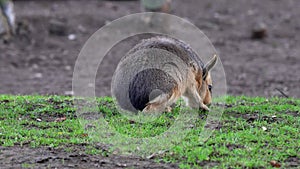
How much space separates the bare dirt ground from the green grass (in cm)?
390

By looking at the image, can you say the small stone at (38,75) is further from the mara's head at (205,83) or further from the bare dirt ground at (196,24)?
the mara's head at (205,83)

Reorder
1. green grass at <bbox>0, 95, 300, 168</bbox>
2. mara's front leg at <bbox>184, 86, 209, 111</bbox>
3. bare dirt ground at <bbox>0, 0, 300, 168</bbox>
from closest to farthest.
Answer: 1. green grass at <bbox>0, 95, 300, 168</bbox>
2. mara's front leg at <bbox>184, 86, 209, 111</bbox>
3. bare dirt ground at <bbox>0, 0, 300, 168</bbox>

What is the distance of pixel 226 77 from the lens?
541 inches

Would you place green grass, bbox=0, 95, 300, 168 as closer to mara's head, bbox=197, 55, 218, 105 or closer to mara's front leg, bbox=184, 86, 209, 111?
mara's front leg, bbox=184, 86, 209, 111

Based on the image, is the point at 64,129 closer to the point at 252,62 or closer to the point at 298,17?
the point at 252,62

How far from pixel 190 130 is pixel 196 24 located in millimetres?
11325

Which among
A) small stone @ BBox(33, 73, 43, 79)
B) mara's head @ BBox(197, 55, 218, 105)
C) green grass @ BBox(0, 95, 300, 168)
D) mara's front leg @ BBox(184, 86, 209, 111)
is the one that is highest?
small stone @ BBox(33, 73, 43, 79)

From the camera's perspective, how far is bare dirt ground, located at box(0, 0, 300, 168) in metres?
13.1

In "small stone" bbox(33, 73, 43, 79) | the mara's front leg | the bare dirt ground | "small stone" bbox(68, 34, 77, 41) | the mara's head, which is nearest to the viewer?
the mara's front leg

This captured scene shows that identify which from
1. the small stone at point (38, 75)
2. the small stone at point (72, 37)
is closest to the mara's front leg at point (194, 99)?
the small stone at point (38, 75)

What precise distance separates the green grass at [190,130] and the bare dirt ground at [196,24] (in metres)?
3.90

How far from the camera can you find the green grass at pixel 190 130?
5828mm

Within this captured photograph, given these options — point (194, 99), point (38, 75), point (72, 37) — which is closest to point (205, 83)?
point (194, 99)

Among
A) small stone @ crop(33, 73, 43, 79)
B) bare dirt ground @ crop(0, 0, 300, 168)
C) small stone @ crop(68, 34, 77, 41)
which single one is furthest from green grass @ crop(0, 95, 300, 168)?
small stone @ crop(68, 34, 77, 41)
